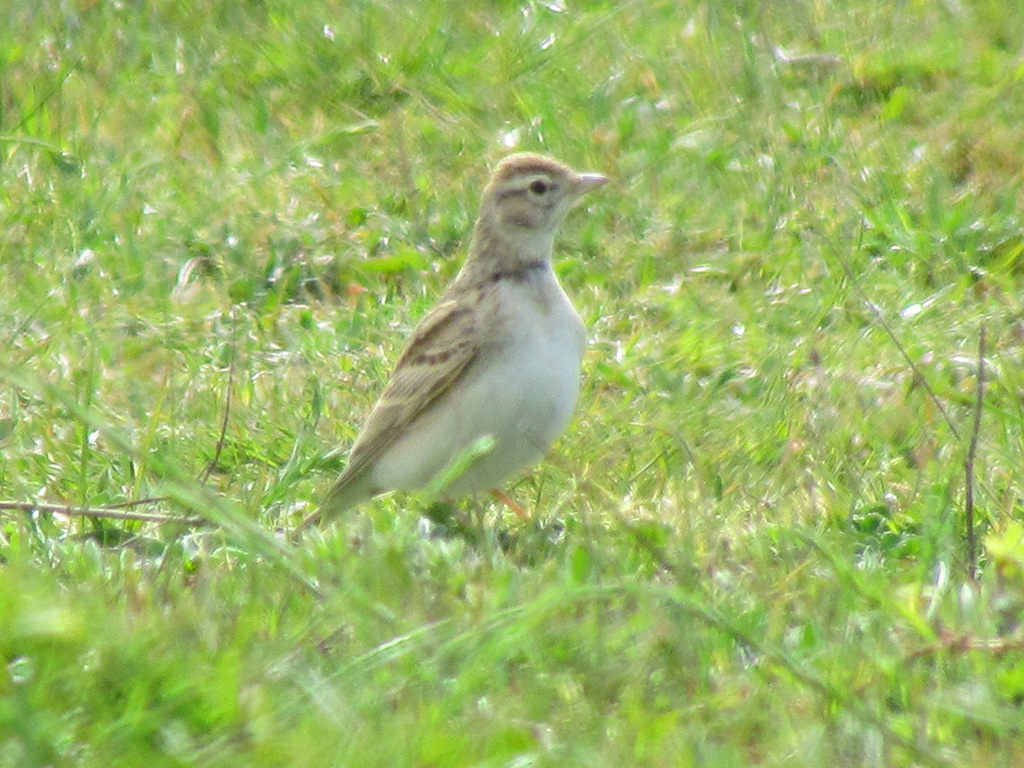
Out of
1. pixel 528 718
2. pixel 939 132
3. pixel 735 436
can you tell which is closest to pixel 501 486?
pixel 735 436

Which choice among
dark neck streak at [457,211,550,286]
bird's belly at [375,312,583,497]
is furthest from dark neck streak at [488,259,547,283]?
bird's belly at [375,312,583,497]

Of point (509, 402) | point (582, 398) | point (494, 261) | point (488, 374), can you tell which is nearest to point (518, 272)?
point (494, 261)

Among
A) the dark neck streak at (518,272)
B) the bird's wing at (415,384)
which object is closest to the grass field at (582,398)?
the bird's wing at (415,384)

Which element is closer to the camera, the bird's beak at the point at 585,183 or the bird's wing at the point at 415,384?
the bird's wing at the point at 415,384

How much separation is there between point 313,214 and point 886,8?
3252 millimetres

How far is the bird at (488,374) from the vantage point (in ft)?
21.1

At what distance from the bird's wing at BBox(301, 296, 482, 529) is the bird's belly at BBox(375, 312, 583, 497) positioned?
6 cm

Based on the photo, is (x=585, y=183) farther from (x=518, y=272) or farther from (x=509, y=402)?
(x=509, y=402)

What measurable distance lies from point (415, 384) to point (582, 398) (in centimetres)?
100

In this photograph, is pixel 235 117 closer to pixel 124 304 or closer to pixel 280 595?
pixel 124 304

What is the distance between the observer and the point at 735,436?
7.07m

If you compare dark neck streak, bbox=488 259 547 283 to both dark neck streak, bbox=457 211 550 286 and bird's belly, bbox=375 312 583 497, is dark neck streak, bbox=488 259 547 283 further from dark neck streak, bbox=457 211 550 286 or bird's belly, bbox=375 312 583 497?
bird's belly, bbox=375 312 583 497

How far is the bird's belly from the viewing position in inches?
252

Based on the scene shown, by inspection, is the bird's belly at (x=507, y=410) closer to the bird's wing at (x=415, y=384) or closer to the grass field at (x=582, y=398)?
the bird's wing at (x=415, y=384)
